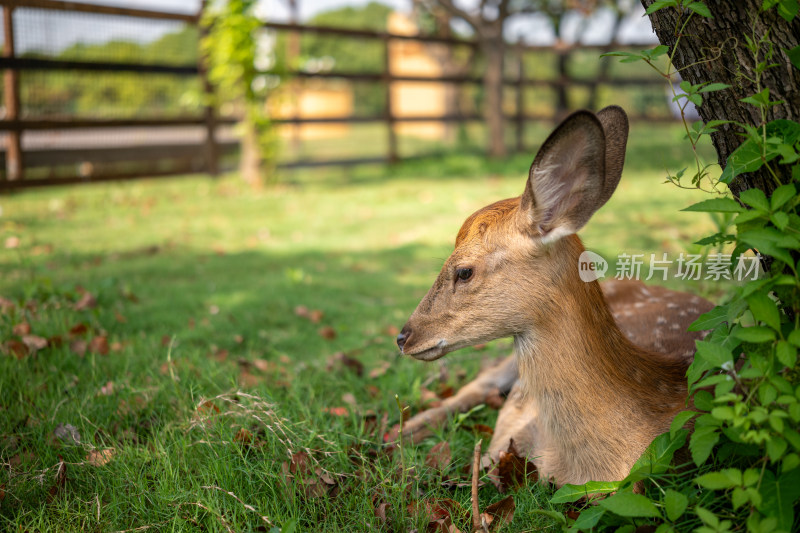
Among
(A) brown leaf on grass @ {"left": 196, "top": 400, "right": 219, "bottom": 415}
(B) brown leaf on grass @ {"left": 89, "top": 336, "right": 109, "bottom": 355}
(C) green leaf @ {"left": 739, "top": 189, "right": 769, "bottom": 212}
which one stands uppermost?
(C) green leaf @ {"left": 739, "top": 189, "right": 769, "bottom": 212}

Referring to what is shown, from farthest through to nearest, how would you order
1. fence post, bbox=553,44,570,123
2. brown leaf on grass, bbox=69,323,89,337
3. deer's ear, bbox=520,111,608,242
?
fence post, bbox=553,44,570,123, brown leaf on grass, bbox=69,323,89,337, deer's ear, bbox=520,111,608,242

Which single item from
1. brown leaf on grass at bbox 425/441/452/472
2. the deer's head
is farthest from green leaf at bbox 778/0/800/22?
brown leaf on grass at bbox 425/441/452/472

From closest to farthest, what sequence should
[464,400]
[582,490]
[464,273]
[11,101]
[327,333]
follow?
[582,490], [464,273], [464,400], [327,333], [11,101]

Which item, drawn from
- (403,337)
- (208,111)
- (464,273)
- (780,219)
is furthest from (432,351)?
(208,111)

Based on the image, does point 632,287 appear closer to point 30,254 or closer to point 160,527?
point 160,527

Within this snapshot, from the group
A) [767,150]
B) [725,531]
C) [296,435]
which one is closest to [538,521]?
[725,531]

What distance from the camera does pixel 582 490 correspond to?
2127mm

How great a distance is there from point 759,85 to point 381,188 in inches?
379

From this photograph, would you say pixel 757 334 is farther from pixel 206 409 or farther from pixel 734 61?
pixel 206 409

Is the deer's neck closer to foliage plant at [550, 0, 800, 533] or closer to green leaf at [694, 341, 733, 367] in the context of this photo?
foliage plant at [550, 0, 800, 533]

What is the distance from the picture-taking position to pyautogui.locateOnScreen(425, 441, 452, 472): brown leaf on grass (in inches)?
105

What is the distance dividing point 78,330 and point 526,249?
2729 mm

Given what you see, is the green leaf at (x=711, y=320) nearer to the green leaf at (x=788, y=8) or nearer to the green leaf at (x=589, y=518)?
the green leaf at (x=589, y=518)

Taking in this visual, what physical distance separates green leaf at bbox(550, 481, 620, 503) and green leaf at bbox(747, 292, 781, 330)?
65 centimetres
